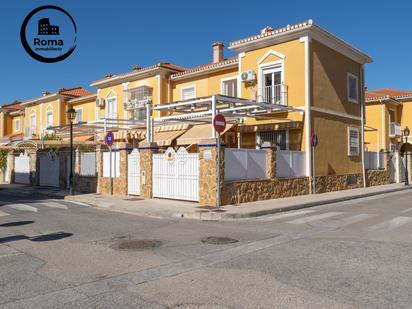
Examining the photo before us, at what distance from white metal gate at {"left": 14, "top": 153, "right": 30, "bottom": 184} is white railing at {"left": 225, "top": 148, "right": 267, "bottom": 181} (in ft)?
57.5

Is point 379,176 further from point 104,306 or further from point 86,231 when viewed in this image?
point 104,306

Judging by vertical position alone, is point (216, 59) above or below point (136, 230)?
above

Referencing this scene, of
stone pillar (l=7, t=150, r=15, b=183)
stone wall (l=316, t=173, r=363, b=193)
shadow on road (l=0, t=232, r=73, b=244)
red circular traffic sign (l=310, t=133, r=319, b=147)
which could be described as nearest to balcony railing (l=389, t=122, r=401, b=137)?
stone wall (l=316, t=173, r=363, b=193)

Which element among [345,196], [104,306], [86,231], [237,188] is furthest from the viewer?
[345,196]

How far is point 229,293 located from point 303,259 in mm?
2201

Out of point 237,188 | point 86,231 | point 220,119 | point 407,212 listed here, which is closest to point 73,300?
point 86,231

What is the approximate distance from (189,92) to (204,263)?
2126 cm

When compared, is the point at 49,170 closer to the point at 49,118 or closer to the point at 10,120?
the point at 49,118

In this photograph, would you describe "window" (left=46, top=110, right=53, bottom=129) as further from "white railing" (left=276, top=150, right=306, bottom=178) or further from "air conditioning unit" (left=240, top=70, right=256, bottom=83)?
"white railing" (left=276, top=150, right=306, bottom=178)

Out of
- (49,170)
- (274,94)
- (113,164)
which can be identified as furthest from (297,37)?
(49,170)

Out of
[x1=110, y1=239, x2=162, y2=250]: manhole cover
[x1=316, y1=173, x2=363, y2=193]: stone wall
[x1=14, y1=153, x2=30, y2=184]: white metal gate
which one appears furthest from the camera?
[x1=14, y1=153, x2=30, y2=184]: white metal gate

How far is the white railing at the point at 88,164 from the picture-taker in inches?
814

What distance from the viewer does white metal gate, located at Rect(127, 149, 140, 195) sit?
17.9 meters

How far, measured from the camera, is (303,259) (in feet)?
22.6
